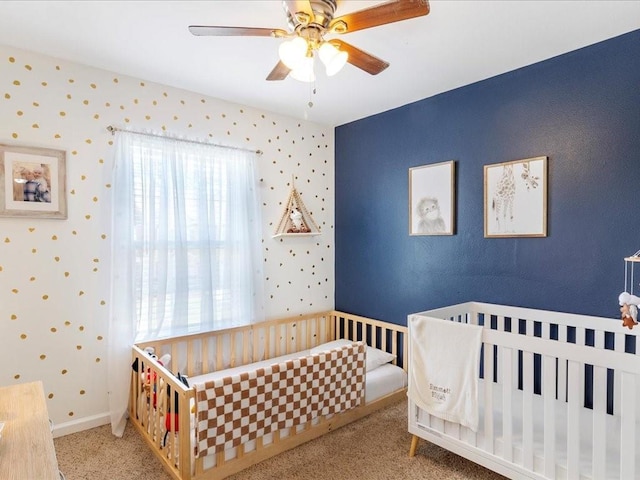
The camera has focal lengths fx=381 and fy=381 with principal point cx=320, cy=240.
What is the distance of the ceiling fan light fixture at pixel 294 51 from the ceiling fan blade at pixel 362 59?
0.14m

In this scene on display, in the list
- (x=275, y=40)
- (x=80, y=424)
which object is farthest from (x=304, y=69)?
(x=80, y=424)

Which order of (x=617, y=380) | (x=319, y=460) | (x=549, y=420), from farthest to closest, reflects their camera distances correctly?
(x=319, y=460) < (x=617, y=380) < (x=549, y=420)

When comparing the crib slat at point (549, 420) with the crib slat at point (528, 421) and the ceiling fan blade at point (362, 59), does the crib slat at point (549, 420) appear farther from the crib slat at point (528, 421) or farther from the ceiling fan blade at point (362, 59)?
the ceiling fan blade at point (362, 59)

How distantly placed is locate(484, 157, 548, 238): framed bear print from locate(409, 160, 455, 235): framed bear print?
0.91 feet

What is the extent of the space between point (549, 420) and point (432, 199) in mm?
1726

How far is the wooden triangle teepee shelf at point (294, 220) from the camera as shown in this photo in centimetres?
335

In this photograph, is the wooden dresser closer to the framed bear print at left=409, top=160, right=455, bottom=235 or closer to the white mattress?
the white mattress

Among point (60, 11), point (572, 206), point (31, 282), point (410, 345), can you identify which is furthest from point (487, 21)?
point (31, 282)

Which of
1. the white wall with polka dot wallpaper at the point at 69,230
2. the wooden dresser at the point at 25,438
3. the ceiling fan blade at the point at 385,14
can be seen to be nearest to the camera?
the wooden dresser at the point at 25,438

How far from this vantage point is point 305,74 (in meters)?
1.68

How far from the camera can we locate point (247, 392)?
2072 millimetres

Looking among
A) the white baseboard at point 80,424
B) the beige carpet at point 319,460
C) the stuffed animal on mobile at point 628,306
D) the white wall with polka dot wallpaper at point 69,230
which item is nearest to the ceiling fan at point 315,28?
the white wall with polka dot wallpaper at point 69,230

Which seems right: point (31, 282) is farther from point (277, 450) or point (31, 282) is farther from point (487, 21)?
point (487, 21)

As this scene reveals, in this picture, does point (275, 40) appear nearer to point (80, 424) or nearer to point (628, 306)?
point (628, 306)
